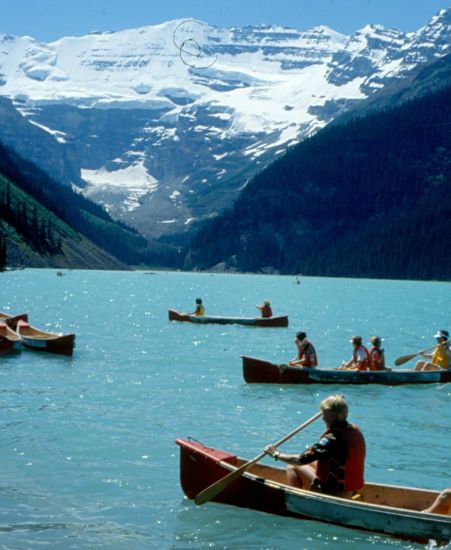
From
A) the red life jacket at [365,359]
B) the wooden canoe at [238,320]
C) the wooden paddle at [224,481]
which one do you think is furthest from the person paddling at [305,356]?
the wooden canoe at [238,320]

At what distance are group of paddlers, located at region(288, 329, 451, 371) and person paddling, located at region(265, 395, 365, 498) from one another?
18.1 m

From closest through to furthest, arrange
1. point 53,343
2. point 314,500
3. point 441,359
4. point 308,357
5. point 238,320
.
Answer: point 314,500
point 308,357
point 441,359
point 53,343
point 238,320

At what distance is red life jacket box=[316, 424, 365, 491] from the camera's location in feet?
53.2

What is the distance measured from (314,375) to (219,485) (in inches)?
723

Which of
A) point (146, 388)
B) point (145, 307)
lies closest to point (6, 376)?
point (146, 388)

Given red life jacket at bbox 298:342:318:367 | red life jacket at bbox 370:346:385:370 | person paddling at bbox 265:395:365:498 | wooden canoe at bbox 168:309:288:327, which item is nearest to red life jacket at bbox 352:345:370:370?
red life jacket at bbox 370:346:385:370

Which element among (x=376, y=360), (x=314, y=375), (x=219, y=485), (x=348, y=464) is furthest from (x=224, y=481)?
(x=376, y=360)

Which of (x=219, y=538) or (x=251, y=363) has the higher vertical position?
(x=251, y=363)

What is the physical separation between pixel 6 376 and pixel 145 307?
61879mm

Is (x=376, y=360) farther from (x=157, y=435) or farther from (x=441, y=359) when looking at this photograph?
(x=157, y=435)

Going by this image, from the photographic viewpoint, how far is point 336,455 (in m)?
16.4

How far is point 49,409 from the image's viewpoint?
29.5m

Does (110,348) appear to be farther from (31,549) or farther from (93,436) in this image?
(31,549)

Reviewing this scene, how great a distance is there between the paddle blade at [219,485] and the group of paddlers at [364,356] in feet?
56.4
